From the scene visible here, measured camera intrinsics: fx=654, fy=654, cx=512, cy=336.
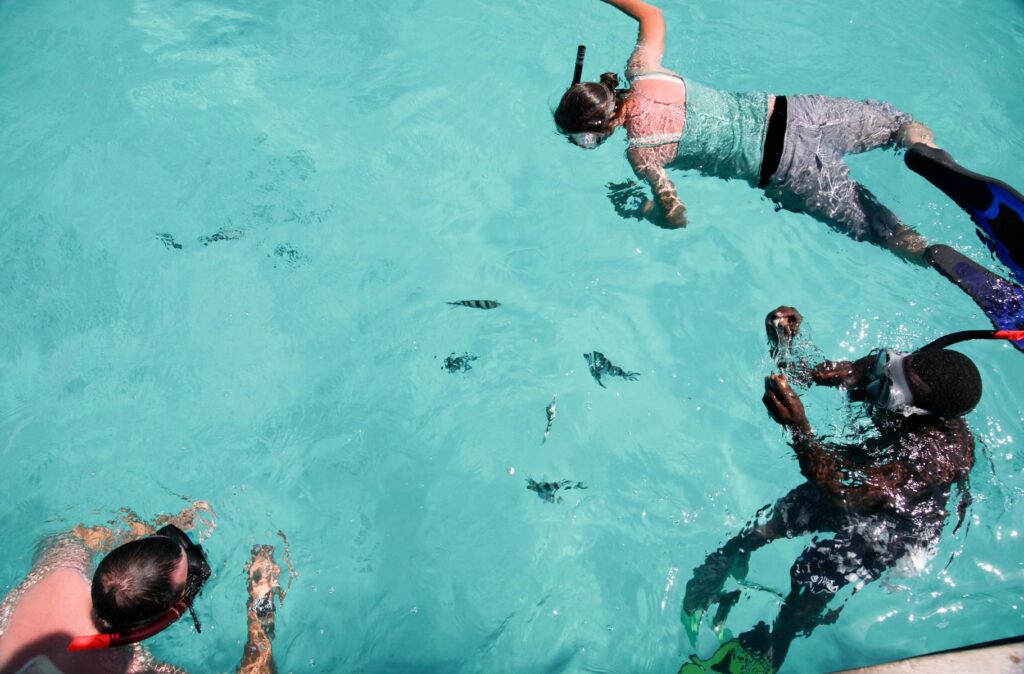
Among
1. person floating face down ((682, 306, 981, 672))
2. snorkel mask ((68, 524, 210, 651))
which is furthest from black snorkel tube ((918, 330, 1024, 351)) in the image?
snorkel mask ((68, 524, 210, 651))

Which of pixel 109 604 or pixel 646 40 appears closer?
pixel 109 604

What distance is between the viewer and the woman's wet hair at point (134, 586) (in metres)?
2.60

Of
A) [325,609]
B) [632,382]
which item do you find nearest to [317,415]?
[325,609]

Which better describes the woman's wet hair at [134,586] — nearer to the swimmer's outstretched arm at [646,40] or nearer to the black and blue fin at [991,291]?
the swimmer's outstretched arm at [646,40]

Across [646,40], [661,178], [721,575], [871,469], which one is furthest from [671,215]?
[721,575]

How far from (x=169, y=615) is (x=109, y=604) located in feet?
0.74

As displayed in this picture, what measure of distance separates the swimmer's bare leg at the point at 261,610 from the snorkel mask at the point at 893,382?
134 inches

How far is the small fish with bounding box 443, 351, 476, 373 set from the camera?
4.93 metres

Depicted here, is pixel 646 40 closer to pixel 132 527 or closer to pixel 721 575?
pixel 721 575

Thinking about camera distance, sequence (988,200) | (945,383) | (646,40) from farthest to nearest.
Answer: (646,40) < (988,200) < (945,383)

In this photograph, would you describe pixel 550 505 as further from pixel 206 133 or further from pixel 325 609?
pixel 206 133

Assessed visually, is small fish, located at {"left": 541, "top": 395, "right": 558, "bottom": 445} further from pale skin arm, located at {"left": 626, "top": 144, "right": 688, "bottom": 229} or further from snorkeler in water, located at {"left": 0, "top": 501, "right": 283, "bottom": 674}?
snorkeler in water, located at {"left": 0, "top": 501, "right": 283, "bottom": 674}

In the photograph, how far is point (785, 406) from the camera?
3107 millimetres

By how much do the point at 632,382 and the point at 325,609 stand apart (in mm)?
2621
